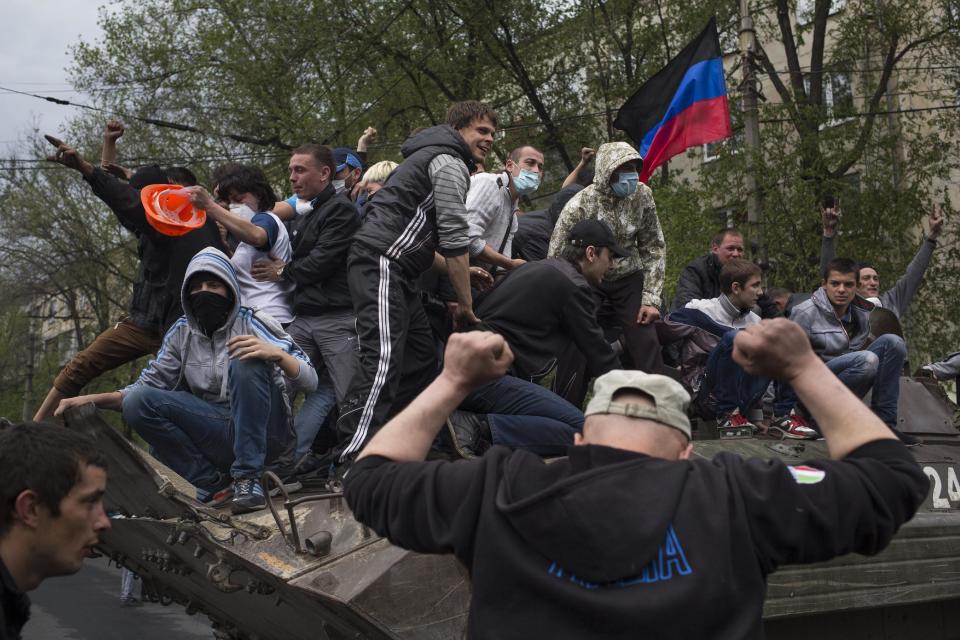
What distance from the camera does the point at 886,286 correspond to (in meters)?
17.0

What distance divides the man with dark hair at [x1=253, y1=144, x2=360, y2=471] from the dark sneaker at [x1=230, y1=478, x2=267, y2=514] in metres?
0.52

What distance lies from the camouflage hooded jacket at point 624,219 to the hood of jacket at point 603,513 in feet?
13.6

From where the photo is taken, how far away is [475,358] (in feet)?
8.36

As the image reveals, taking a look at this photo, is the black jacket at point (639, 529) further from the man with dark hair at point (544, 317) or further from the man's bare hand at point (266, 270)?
the man's bare hand at point (266, 270)

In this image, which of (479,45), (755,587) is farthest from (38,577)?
(479,45)

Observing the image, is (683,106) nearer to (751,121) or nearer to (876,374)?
(751,121)

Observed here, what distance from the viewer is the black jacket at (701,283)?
766 centimetres

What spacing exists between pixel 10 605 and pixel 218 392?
2846 mm

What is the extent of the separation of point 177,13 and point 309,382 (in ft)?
73.5

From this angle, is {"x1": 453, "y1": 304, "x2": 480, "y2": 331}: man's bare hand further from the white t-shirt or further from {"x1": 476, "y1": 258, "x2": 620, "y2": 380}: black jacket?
the white t-shirt

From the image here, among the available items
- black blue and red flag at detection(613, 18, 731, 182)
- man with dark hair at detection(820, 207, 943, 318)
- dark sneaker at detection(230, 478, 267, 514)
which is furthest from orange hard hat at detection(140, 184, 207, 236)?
black blue and red flag at detection(613, 18, 731, 182)

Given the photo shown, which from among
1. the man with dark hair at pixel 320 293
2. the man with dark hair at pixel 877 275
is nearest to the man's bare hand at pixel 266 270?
the man with dark hair at pixel 320 293

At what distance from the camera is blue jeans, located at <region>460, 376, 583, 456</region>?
16.6 ft

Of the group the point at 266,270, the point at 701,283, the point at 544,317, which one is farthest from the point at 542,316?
the point at 701,283
